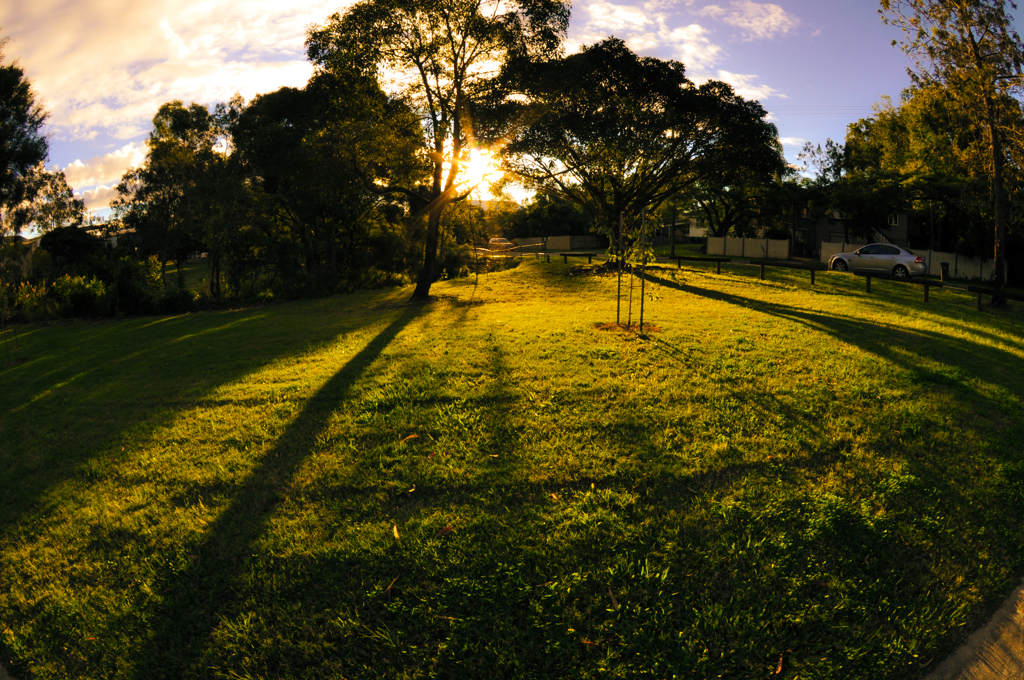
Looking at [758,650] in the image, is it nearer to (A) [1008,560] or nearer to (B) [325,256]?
(A) [1008,560]

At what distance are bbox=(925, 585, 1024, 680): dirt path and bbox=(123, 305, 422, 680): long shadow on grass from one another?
4451mm

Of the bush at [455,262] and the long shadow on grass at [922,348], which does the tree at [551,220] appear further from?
the long shadow on grass at [922,348]

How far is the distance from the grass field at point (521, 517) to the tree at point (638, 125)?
14.7m

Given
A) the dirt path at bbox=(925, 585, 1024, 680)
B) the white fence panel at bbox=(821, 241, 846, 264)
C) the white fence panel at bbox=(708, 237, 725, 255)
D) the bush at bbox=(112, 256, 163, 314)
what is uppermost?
the white fence panel at bbox=(708, 237, 725, 255)

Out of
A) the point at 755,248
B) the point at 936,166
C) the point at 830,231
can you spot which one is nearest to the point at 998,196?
the point at 936,166

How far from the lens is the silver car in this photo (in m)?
23.8

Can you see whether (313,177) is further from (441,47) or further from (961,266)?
(961,266)

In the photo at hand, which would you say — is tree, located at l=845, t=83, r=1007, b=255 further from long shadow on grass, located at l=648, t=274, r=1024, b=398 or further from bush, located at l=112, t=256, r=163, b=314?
bush, located at l=112, t=256, r=163, b=314

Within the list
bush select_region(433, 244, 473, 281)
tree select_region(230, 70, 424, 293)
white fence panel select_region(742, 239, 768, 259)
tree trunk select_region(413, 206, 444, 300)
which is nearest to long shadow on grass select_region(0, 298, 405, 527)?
tree trunk select_region(413, 206, 444, 300)

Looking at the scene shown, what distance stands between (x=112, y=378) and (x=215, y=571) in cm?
758

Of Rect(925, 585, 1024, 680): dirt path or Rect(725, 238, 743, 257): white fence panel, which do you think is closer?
Rect(925, 585, 1024, 680): dirt path

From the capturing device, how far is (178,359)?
1067 cm

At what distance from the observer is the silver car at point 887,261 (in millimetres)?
23812

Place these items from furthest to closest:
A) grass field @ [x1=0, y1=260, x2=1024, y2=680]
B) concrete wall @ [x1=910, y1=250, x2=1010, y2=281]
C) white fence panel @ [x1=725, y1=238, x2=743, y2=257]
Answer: white fence panel @ [x1=725, y1=238, x2=743, y2=257]
concrete wall @ [x1=910, y1=250, x2=1010, y2=281]
grass field @ [x1=0, y1=260, x2=1024, y2=680]
